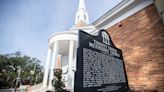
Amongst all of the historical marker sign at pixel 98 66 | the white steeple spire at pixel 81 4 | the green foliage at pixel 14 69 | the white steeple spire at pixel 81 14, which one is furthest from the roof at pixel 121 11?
the green foliage at pixel 14 69

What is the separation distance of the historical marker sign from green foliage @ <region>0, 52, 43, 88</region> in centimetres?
→ 2758

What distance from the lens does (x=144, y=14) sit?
3.91 m

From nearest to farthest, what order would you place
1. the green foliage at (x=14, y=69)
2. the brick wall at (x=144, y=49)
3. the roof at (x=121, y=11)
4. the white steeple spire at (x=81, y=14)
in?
the brick wall at (x=144, y=49), the roof at (x=121, y=11), the green foliage at (x=14, y=69), the white steeple spire at (x=81, y=14)

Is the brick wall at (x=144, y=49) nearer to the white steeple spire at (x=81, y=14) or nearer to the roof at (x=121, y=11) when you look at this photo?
the roof at (x=121, y=11)

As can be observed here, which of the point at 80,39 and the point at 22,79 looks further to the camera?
the point at 22,79

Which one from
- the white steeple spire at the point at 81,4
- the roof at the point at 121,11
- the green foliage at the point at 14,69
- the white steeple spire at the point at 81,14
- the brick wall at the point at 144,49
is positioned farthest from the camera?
the white steeple spire at the point at 81,4

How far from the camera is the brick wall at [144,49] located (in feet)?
10.8

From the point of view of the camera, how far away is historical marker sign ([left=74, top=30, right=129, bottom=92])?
2.13 metres

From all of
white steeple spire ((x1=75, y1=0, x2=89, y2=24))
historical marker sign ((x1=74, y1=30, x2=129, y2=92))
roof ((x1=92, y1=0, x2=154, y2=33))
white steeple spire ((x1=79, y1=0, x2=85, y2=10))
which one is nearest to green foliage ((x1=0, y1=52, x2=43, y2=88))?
white steeple spire ((x1=75, y1=0, x2=89, y2=24))

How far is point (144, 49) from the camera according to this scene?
3674 millimetres

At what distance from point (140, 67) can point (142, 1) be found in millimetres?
2042

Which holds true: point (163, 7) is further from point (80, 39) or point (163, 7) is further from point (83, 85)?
point (83, 85)

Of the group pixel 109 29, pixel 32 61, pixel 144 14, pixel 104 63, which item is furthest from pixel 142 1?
pixel 32 61

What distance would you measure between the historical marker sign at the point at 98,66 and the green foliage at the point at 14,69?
27581 mm
